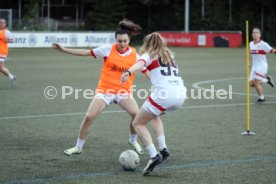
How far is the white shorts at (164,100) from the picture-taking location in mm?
8531

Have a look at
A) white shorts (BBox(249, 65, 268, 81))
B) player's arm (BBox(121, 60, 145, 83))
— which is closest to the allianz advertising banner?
white shorts (BBox(249, 65, 268, 81))

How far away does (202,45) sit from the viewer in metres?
48.3

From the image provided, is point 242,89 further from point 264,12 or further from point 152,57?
point 264,12

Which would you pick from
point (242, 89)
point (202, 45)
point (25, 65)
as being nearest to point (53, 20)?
point (202, 45)

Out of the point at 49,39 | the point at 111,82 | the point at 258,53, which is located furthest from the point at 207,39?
the point at 111,82

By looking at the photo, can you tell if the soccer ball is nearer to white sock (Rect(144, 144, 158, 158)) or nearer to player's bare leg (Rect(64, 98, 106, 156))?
white sock (Rect(144, 144, 158, 158))

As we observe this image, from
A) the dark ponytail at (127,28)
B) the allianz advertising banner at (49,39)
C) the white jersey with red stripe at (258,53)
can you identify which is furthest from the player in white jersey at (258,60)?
the allianz advertising banner at (49,39)

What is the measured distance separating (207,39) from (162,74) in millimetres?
40061

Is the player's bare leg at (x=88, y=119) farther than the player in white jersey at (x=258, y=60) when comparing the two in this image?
No

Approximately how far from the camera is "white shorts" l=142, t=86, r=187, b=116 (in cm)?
853

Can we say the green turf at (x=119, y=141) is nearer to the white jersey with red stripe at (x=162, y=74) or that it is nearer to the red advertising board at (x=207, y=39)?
the white jersey with red stripe at (x=162, y=74)

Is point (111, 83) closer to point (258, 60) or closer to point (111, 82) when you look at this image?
point (111, 82)

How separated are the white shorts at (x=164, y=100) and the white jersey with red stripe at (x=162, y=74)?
84 millimetres

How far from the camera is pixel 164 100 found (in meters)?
8.52
